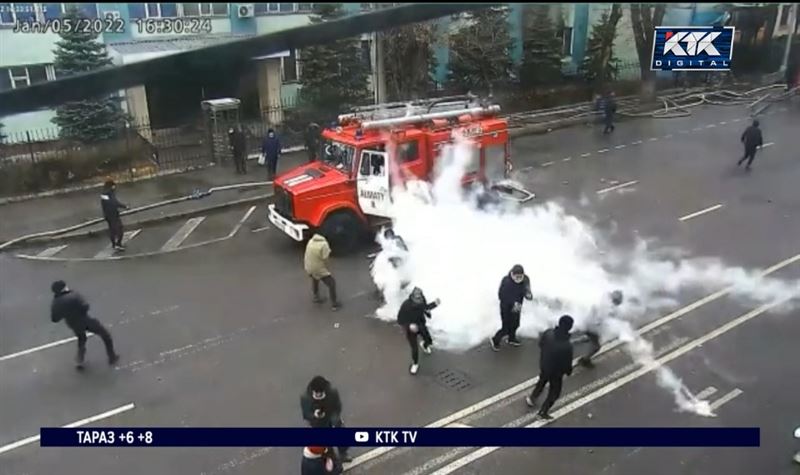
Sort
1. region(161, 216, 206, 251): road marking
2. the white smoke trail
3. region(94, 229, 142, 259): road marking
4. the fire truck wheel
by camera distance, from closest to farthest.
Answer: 1. the white smoke trail
2. the fire truck wheel
3. region(94, 229, 142, 259): road marking
4. region(161, 216, 206, 251): road marking

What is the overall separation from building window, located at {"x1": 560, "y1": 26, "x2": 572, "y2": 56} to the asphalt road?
11.6 m

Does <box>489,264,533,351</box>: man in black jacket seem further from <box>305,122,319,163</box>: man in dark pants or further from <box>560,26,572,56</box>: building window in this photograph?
<box>560,26,572,56</box>: building window

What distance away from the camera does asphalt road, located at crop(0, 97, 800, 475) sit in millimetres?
6891

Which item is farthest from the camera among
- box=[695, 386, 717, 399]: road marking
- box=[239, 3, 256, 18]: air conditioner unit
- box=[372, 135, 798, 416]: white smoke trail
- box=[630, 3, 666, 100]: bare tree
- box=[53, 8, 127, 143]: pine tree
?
box=[630, 3, 666, 100]: bare tree

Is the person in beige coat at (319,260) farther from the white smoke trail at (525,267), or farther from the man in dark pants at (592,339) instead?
the man in dark pants at (592,339)

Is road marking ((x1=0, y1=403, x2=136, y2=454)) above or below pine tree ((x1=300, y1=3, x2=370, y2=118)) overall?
below

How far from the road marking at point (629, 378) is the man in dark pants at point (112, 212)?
8.43 meters

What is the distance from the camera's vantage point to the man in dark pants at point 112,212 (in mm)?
12148

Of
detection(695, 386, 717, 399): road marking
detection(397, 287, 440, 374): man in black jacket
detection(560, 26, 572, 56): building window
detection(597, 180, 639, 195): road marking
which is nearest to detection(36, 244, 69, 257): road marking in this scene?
detection(397, 287, 440, 374): man in black jacket

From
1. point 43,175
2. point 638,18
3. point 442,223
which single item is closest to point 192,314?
point 442,223

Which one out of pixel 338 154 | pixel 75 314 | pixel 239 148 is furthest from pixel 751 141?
pixel 75 314

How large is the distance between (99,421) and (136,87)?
7.09 m

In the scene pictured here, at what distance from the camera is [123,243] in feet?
43.1

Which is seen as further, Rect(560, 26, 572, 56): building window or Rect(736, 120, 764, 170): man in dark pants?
Rect(560, 26, 572, 56): building window
